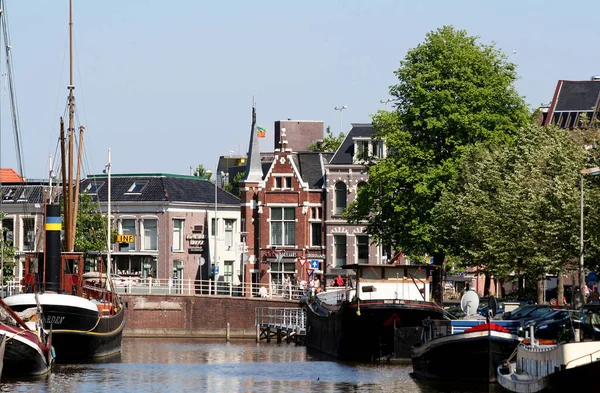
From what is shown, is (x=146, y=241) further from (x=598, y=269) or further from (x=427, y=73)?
(x=598, y=269)

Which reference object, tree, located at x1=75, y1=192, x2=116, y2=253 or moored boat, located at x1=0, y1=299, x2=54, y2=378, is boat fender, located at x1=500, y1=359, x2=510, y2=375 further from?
tree, located at x1=75, y1=192, x2=116, y2=253

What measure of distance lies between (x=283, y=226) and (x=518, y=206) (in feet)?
125

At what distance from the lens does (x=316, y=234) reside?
10094cm

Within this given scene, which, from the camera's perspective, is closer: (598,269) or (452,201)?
(598,269)

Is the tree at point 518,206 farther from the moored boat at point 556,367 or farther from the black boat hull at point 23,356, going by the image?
the black boat hull at point 23,356

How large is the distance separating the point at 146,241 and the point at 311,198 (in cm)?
1179

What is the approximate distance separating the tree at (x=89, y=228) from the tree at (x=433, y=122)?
22.7 meters

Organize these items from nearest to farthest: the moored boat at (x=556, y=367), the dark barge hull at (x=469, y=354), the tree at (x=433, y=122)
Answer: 1. the moored boat at (x=556, y=367)
2. the dark barge hull at (x=469, y=354)
3. the tree at (x=433, y=122)

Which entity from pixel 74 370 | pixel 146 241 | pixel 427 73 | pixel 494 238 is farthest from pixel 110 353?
pixel 146 241

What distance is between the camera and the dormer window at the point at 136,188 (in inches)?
4026

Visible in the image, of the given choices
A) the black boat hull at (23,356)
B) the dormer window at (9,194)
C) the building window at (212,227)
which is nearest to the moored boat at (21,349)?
the black boat hull at (23,356)

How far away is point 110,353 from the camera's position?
63.5 meters

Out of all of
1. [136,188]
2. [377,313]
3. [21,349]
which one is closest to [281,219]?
[136,188]

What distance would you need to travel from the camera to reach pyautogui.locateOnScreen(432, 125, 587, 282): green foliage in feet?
200
